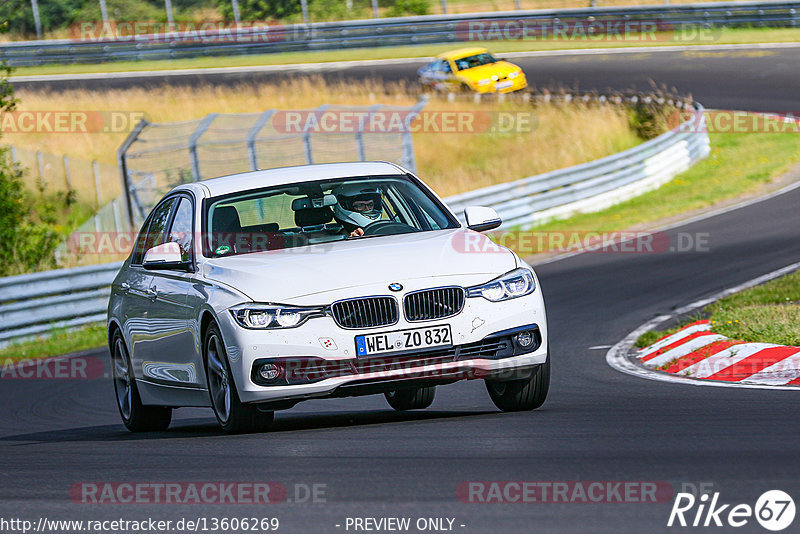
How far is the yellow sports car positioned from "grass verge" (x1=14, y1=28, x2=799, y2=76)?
644 centimetres

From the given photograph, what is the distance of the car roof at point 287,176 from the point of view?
876 cm

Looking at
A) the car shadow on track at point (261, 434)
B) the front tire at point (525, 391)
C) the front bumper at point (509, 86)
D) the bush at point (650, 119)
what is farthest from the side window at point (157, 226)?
the front bumper at point (509, 86)

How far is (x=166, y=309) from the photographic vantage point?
8617 millimetres

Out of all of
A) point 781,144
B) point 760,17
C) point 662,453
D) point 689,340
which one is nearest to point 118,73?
point 760,17

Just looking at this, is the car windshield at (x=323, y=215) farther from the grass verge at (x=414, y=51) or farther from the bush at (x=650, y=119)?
the grass verge at (x=414, y=51)

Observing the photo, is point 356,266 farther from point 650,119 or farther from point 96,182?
point 650,119

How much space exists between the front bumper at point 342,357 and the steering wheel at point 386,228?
3.87 feet

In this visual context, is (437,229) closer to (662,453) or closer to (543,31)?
(662,453)

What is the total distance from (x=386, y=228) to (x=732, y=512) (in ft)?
13.4

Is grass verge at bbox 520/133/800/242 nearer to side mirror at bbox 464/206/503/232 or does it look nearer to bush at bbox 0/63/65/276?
bush at bbox 0/63/65/276

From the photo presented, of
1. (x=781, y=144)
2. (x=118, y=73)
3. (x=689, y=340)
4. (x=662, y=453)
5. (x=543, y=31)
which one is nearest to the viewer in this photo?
(x=662, y=453)

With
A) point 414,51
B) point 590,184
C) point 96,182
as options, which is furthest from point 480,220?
point 414,51

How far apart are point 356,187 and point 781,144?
20.5 m

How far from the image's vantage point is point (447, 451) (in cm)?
655
